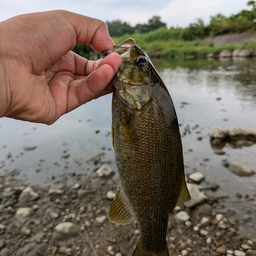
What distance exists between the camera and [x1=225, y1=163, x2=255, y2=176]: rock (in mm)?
5041

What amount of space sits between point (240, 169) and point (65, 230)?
321cm

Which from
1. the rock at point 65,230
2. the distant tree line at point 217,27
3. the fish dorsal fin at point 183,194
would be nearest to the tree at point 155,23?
the distant tree line at point 217,27

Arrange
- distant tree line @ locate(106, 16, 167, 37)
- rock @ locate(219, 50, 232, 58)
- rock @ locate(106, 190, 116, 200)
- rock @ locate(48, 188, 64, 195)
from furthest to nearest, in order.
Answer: distant tree line @ locate(106, 16, 167, 37)
rock @ locate(219, 50, 232, 58)
rock @ locate(48, 188, 64, 195)
rock @ locate(106, 190, 116, 200)

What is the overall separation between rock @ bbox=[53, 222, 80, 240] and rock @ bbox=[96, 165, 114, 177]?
4.68 ft

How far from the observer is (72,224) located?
4031mm

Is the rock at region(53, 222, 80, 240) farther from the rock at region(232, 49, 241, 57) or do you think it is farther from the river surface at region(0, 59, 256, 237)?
the rock at region(232, 49, 241, 57)

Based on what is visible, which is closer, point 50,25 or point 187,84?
point 50,25

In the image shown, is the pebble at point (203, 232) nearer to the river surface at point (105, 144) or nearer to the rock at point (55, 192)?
the river surface at point (105, 144)

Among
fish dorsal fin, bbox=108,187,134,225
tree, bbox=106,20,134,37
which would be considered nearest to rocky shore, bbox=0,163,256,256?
fish dorsal fin, bbox=108,187,134,225

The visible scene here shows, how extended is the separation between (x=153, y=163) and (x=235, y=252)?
2165 millimetres

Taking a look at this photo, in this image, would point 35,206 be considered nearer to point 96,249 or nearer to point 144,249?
point 96,249

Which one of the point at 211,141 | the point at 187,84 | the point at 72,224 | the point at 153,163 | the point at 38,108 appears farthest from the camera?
the point at 187,84

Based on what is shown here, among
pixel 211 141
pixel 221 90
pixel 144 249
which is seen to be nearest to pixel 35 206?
pixel 144 249

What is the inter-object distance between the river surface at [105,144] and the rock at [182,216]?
0.72 m
